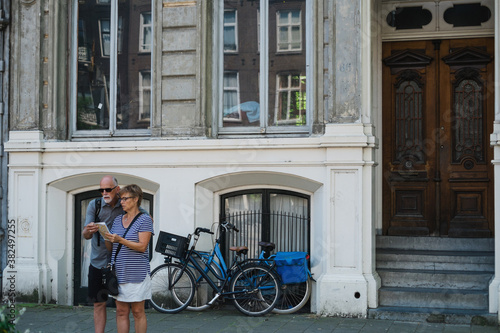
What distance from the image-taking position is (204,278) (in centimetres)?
1067

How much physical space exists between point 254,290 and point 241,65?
350 centimetres

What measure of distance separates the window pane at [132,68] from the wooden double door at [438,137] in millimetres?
3863

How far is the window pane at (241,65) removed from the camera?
11.3 meters

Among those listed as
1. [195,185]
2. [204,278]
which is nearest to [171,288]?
[204,278]

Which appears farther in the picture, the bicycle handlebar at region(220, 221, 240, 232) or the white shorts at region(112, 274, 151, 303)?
the bicycle handlebar at region(220, 221, 240, 232)

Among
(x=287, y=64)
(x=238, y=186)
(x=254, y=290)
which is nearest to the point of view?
(x=254, y=290)

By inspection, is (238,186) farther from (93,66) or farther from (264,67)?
(93,66)

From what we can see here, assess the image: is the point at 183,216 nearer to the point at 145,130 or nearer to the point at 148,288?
the point at 145,130

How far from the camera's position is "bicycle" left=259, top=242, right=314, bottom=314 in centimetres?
1048

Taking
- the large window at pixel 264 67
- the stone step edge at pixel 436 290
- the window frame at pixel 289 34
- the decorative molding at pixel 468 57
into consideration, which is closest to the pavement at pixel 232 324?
the stone step edge at pixel 436 290

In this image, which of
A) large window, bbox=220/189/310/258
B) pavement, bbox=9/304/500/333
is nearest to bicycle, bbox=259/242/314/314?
pavement, bbox=9/304/500/333

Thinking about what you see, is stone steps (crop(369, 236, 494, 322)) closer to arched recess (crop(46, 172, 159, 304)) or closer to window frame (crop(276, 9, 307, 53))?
window frame (crop(276, 9, 307, 53))

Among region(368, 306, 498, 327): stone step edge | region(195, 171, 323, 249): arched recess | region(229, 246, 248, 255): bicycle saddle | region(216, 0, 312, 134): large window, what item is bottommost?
region(368, 306, 498, 327): stone step edge

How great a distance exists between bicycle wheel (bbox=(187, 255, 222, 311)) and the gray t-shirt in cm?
291
